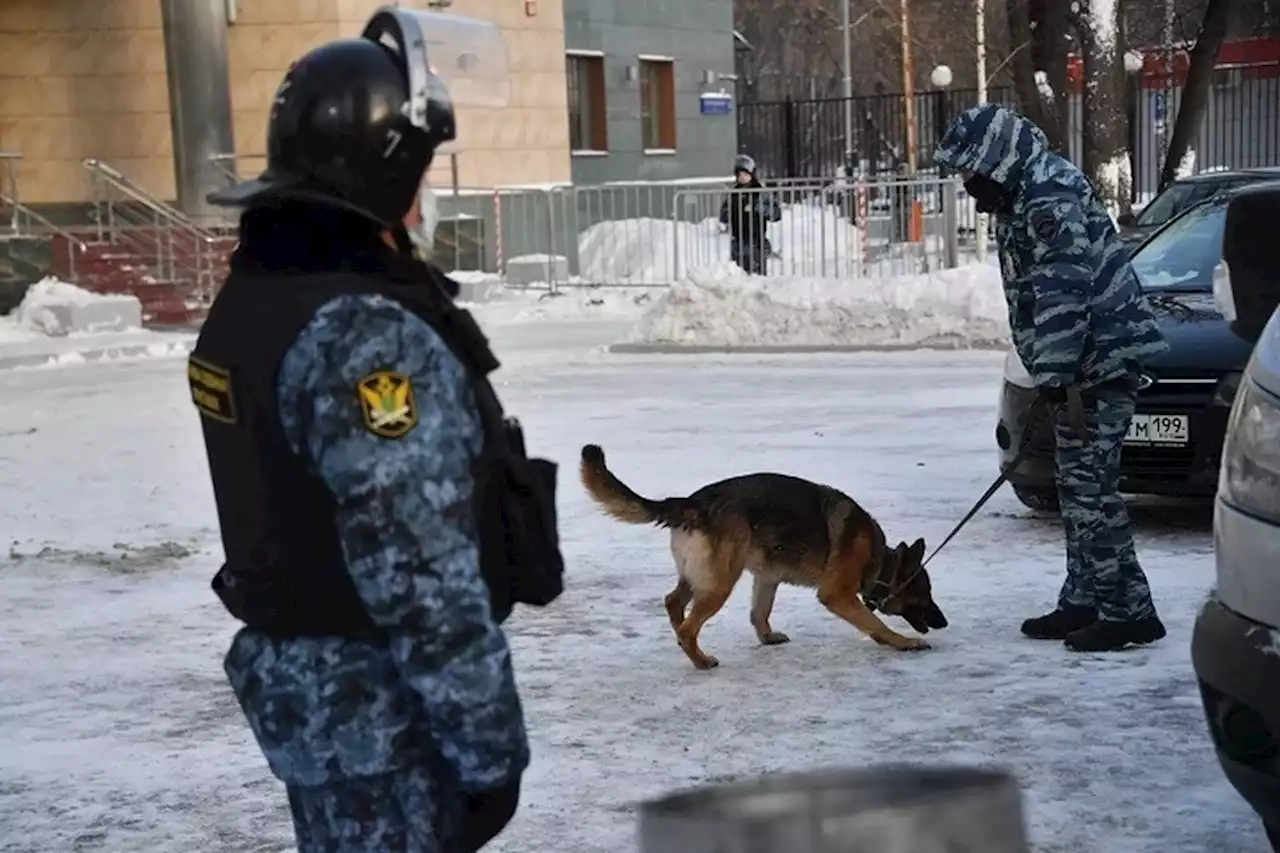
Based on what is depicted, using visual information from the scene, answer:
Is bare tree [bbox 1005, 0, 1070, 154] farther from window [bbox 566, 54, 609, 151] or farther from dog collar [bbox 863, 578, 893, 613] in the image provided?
dog collar [bbox 863, 578, 893, 613]

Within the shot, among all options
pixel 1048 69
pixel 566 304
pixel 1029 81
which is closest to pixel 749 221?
pixel 566 304

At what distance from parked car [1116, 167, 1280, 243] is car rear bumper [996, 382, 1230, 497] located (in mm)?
2791

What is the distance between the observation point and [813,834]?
181cm

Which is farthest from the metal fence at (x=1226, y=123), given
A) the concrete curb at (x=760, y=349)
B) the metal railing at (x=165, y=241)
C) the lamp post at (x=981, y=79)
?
the metal railing at (x=165, y=241)

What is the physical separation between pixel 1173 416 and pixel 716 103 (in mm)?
24971

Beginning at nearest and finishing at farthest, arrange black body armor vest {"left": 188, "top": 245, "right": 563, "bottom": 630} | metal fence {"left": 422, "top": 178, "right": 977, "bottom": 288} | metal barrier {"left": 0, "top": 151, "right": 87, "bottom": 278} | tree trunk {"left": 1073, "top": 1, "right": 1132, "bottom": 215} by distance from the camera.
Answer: black body armor vest {"left": 188, "top": 245, "right": 563, "bottom": 630} → tree trunk {"left": 1073, "top": 1, "right": 1132, "bottom": 215} → metal fence {"left": 422, "top": 178, "right": 977, "bottom": 288} → metal barrier {"left": 0, "top": 151, "right": 87, "bottom": 278}

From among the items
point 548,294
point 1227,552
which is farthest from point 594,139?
point 1227,552

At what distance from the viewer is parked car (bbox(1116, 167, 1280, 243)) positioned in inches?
426

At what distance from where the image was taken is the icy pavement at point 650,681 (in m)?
4.60

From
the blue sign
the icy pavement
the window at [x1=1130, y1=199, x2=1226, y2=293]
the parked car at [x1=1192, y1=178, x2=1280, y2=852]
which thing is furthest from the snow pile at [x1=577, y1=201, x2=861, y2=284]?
the parked car at [x1=1192, y1=178, x2=1280, y2=852]

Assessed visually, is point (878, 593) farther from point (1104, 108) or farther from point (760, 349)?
point (1104, 108)

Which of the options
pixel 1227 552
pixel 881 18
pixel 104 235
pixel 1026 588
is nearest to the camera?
pixel 1227 552

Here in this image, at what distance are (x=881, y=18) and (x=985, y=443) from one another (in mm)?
45455

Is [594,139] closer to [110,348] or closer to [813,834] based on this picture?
[110,348]
